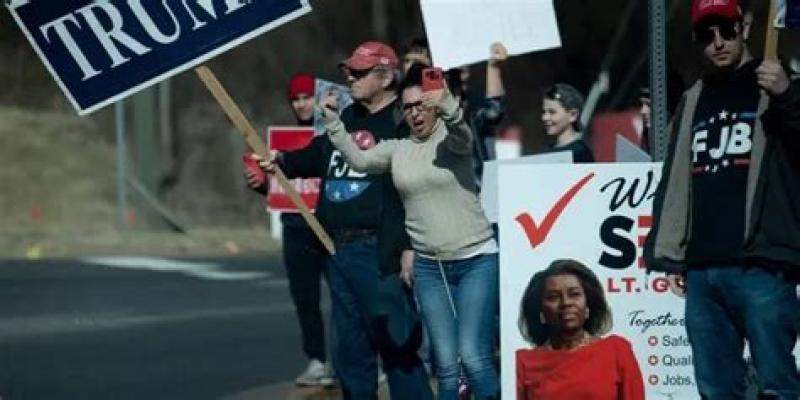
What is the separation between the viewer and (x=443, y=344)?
8680 millimetres

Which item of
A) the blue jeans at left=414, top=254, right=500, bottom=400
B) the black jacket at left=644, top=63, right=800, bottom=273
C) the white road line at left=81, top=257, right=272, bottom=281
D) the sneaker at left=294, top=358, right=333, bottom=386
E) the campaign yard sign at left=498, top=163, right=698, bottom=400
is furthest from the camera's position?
the white road line at left=81, top=257, right=272, bottom=281

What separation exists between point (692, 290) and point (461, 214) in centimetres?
155

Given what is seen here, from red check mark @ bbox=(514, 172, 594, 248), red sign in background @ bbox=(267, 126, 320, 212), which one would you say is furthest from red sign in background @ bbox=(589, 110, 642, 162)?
red check mark @ bbox=(514, 172, 594, 248)

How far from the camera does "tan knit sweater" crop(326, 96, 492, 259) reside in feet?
28.1

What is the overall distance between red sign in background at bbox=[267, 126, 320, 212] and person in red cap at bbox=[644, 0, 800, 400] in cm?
457

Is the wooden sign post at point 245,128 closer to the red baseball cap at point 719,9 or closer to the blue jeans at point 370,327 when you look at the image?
the blue jeans at point 370,327

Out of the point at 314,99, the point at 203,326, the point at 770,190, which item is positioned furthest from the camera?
the point at 203,326

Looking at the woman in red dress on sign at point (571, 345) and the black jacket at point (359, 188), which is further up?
the black jacket at point (359, 188)

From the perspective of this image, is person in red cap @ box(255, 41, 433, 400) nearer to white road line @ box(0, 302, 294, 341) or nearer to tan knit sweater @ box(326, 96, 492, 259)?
tan knit sweater @ box(326, 96, 492, 259)

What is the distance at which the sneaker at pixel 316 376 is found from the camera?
1146cm

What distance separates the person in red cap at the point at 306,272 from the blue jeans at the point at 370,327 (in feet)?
5.59

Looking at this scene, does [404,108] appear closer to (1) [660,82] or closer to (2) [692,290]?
(1) [660,82]

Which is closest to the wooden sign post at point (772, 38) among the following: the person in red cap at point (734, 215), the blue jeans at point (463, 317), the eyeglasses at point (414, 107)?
the person in red cap at point (734, 215)

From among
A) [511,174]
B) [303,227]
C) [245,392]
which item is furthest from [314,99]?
[511,174]
